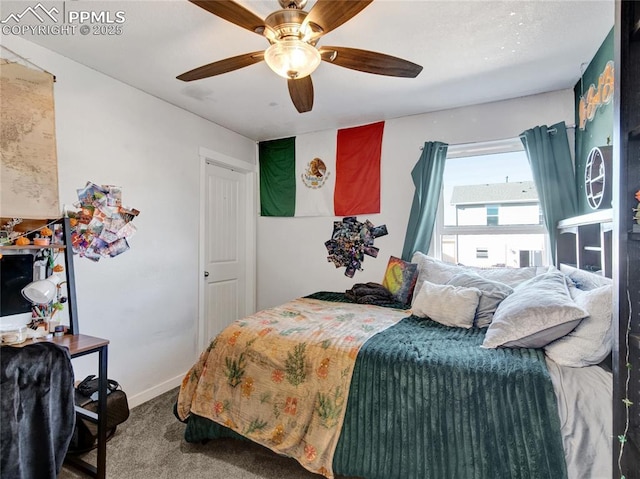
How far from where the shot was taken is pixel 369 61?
1.68m

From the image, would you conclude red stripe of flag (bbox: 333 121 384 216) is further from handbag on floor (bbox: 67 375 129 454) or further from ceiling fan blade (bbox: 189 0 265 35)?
handbag on floor (bbox: 67 375 129 454)

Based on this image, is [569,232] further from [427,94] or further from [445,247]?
[427,94]

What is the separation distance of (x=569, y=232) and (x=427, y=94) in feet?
4.94

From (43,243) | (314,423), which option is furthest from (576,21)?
(43,243)

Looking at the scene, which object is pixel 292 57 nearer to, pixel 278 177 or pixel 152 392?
pixel 278 177

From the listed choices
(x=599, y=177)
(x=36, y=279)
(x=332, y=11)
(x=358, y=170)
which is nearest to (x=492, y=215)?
(x=599, y=177)

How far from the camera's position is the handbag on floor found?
6.32ft

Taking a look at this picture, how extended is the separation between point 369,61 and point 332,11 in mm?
402

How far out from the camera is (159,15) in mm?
1797

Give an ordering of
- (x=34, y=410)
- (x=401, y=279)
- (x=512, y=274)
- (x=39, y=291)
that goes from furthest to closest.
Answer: (x=401, y=279) → (x=512, y=274) → (x=39, y=291) → (x=34, y=410)

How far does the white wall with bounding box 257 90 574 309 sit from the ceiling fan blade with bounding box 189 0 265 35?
2.11 metres

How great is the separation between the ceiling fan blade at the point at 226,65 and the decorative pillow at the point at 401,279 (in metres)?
2.02

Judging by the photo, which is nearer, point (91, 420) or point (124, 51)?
point (91, 420)

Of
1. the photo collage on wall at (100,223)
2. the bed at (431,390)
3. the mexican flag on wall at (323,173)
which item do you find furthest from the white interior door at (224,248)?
the bed at (431,390)
